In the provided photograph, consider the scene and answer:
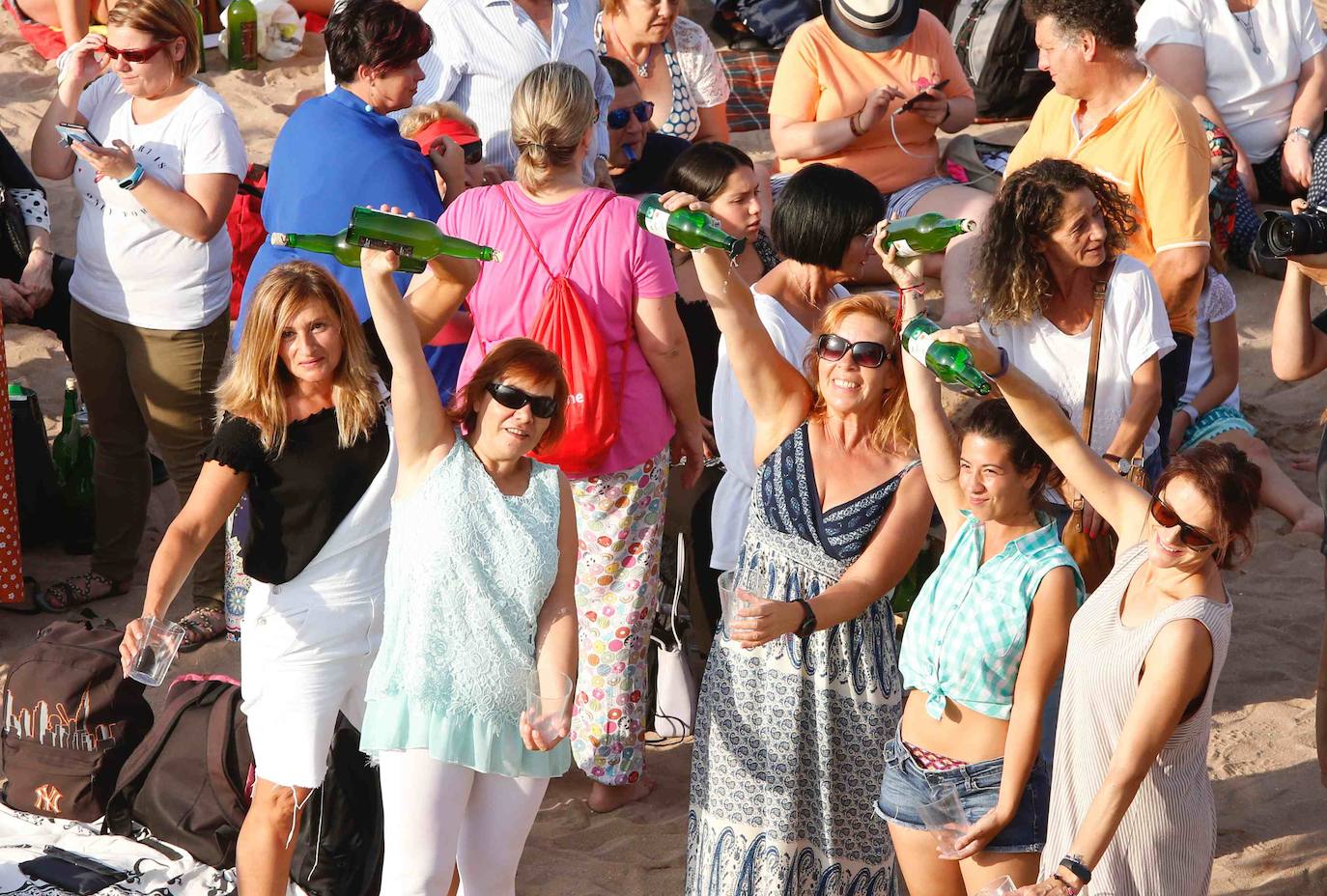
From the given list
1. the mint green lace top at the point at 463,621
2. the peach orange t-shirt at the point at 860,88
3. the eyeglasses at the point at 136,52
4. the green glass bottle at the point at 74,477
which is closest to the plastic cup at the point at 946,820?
the mint green lace top at the point at 463,621

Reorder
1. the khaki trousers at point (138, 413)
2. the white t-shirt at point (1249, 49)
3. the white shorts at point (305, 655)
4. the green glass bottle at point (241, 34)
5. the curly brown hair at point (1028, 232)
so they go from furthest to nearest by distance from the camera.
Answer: the green glass bottle at point (241, 34), the white t-shirt at point (1249, 49), the khaki trousers at point (138, 413), the curly brown hair at point (1028, 232), the white shorts at point (305, 655)

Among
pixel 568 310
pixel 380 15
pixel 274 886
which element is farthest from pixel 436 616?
pixel 380 15

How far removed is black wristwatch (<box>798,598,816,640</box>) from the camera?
321 centimetres

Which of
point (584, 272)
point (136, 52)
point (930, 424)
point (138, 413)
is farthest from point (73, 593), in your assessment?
point (930, 424)

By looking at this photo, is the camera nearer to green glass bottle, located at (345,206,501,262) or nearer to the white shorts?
green glass bottle, located at (345,206,501,262)

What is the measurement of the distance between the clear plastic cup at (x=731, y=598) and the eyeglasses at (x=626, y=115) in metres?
2.70

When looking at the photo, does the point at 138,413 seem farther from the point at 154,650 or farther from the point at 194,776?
the point at 154,650

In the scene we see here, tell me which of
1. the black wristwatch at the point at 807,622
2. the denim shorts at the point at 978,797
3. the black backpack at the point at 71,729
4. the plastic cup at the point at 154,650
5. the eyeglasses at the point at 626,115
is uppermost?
the eyeglasses at the point at 626,115

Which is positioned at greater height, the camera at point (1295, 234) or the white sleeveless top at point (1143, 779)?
the camera at point (1295, 234)

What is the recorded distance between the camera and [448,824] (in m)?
3.26

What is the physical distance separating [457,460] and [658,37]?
9.72 ft

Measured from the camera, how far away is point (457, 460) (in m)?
3.30

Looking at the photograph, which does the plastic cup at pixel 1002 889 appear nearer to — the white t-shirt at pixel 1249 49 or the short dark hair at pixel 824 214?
the short dark hair at pixel 824 214

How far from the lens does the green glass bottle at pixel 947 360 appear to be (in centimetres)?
301
